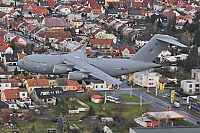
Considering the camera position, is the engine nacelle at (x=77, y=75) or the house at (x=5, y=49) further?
the house at (x=5, y=49)

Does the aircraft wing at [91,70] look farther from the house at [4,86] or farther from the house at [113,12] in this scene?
the house at [113,12]

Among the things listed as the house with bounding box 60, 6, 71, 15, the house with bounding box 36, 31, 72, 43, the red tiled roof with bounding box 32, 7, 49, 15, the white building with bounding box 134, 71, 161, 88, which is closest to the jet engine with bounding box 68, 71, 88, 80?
the white building with bounding box 134, 71, 161, 88

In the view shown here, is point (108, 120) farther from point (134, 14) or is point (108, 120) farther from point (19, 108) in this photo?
point (134, 14)

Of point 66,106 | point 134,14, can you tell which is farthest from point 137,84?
point 134,14

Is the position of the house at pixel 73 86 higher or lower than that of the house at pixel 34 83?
lower

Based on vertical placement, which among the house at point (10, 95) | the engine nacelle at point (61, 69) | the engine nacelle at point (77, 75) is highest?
the engine nacelle at point (61, 69)

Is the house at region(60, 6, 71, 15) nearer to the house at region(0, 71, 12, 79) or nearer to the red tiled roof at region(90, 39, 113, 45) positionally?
the red tiled roof at region(90, 39, 113, 45)

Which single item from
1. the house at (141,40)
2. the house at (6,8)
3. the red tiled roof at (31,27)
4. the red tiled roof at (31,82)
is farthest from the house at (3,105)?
the house at (6,8)
